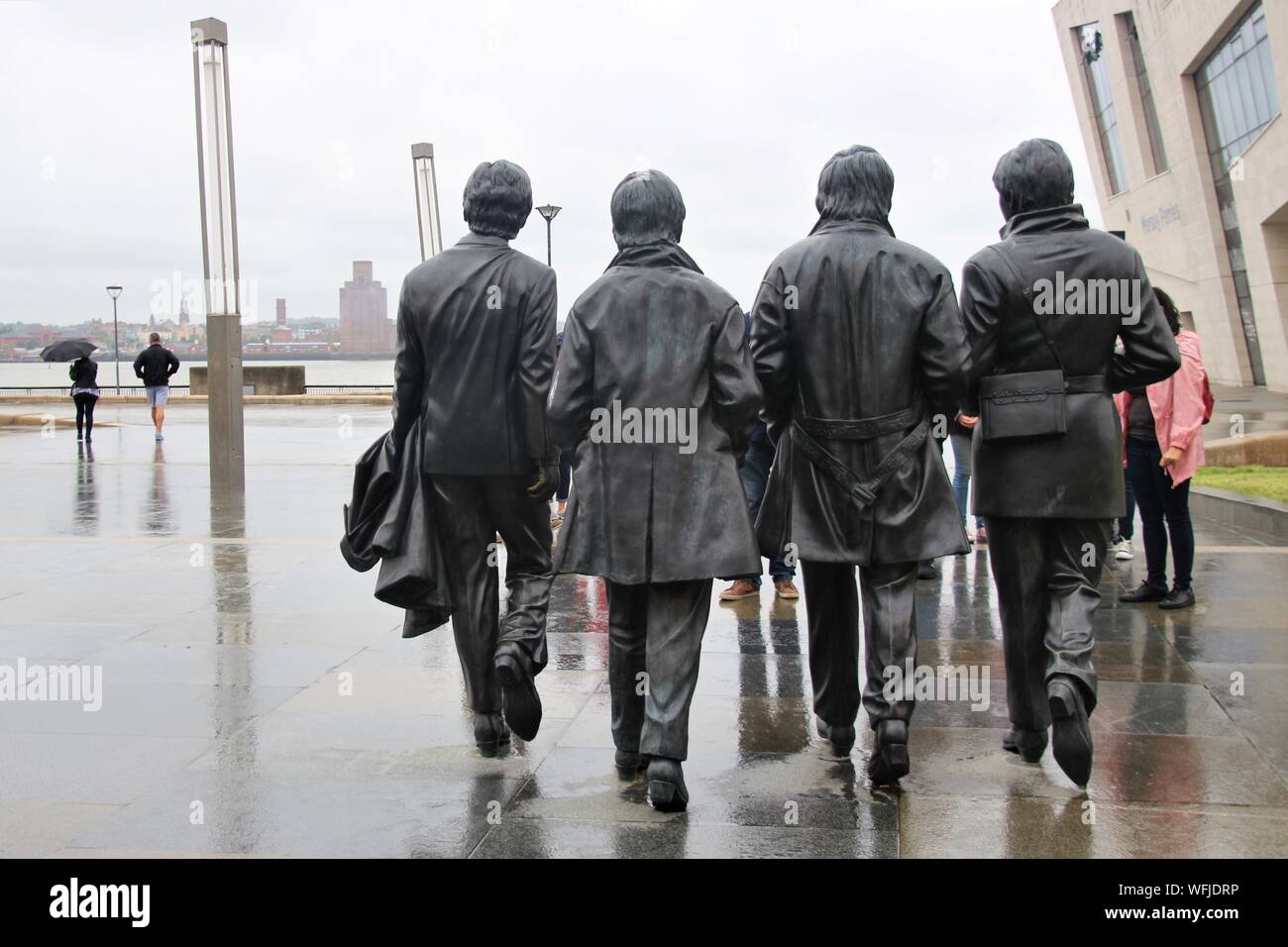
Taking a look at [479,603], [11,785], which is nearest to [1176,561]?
[479,603]

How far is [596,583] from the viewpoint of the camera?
29.6 feet

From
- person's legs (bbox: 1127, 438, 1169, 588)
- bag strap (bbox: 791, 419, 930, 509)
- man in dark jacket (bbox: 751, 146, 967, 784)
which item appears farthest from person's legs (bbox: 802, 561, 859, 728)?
person's legs (bbox: 1127, 438, 1169, 588)

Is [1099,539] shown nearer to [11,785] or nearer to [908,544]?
[908,544]

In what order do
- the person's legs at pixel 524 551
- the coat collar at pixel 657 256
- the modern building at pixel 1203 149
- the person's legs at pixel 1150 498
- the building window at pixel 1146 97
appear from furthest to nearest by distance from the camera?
the building window at pixel 1146 97 < the modern building at pixel 1203 149 < the person's legs at pixel 1150 498 < the person's legs at pixel 524 551 < the coat collar at pixel 657 256

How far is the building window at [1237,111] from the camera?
108 ft

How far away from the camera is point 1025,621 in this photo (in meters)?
5.05

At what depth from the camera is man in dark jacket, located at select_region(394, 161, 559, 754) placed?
510 cm

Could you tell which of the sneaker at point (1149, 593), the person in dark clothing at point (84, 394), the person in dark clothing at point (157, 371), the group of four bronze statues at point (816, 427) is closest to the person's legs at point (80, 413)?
the person in dark clothing at point (84, 394)

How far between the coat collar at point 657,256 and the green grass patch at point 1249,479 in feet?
29.4

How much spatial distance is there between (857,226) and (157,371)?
20.6 meters

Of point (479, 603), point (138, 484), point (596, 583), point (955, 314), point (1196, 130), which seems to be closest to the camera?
point (955, 314)

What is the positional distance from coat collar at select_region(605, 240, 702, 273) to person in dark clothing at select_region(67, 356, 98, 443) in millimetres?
18444

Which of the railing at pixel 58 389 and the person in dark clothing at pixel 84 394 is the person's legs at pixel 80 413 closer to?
the person in dark clothing at pixel 84 394

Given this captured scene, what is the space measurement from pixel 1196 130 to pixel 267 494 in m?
33.4
